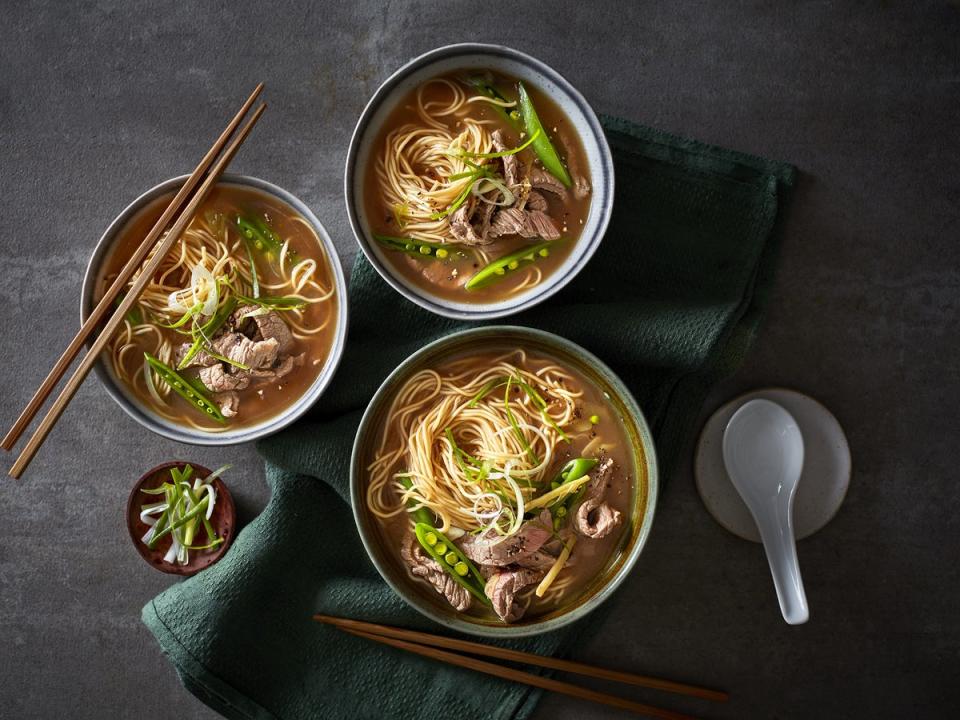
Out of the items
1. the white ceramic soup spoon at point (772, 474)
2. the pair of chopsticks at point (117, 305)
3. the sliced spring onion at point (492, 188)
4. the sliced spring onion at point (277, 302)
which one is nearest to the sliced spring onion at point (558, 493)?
the white ceramic soup spoon at point (772, 474)

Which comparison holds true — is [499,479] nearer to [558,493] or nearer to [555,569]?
[558,493]

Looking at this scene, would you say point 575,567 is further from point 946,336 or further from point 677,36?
point 677,36

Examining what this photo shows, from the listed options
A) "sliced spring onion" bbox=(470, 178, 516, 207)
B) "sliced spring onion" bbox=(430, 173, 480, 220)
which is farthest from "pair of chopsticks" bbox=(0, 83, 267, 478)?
"sliced spring onion" bbox=(470, 178, 516, 207)

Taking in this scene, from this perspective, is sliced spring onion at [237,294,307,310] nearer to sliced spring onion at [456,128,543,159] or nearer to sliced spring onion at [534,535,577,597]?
sliced spring onion at [456,128,543,159]

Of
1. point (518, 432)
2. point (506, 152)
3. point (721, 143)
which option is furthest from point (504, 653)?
point (721, 143)

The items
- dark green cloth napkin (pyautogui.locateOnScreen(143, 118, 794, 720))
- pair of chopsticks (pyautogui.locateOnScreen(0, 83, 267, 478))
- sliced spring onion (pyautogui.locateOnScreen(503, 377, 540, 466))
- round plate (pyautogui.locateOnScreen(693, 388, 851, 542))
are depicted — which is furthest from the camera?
round plate (pyautogui.locateOnScreen(693, 388, 851, 542))

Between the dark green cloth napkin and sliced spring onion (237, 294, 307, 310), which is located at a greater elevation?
sliced spring onion (237, 294, 307, 310)

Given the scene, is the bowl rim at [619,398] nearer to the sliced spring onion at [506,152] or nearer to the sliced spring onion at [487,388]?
the sliced spring onion at [487,388]
